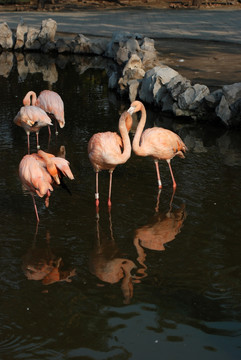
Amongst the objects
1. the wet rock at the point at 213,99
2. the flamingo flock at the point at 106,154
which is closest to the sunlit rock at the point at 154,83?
the wet rock at the point at 213,99

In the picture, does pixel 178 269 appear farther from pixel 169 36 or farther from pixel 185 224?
pixel 169 36

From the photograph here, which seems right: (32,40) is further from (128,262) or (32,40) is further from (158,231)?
(128,262)

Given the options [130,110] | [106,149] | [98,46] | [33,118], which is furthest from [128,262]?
[98,46]

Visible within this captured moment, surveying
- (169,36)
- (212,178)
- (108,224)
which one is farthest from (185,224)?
(169,36)

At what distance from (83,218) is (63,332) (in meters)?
2.10

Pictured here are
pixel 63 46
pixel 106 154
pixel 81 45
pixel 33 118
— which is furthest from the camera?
pixel 63 46

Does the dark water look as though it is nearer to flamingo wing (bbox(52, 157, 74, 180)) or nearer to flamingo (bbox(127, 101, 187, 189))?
flamingo wing (bbox(52, 157, 74, 180))

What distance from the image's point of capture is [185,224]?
20.5ft

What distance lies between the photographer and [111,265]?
5438mm

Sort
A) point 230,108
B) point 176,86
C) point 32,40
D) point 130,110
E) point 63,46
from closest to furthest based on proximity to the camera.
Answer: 1. point 130,110
2. point 230,108
3. point 176,86
4. point 63,46
5. point 32,40

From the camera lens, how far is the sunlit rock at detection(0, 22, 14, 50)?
17.9m

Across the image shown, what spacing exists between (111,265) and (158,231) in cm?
91

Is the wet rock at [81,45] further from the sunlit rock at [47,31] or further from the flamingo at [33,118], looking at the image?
the flamingo at [33,118]

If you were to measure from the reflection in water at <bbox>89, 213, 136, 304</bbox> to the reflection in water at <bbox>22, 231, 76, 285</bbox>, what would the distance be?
263mm
